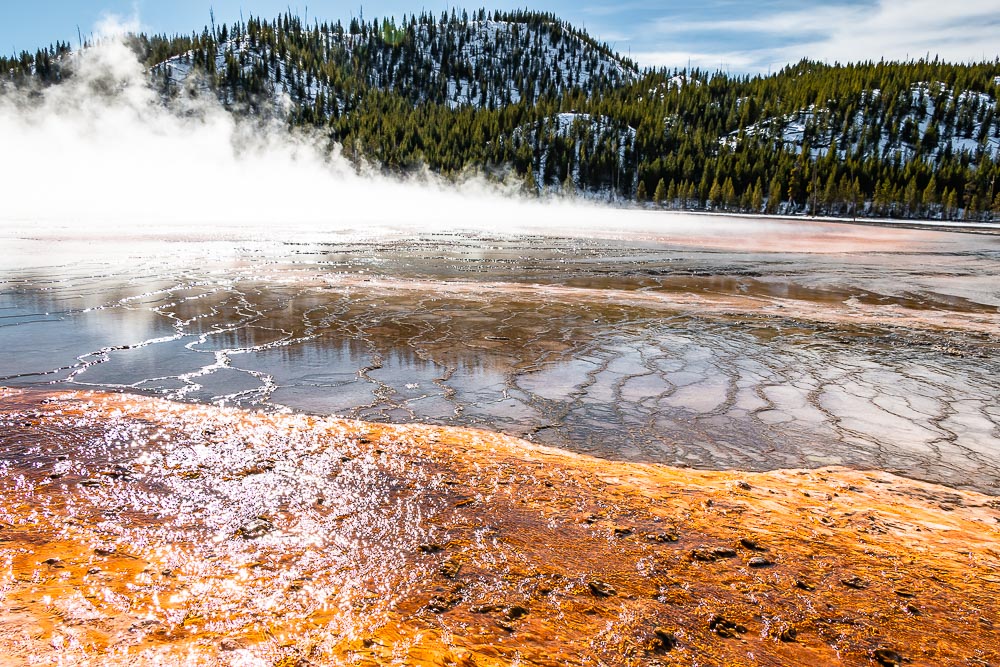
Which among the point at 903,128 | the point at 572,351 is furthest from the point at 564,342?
the point at 903,128

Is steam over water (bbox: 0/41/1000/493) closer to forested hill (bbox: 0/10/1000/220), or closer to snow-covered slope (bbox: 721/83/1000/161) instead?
forested hill (bbox: 0/10/1000/220)

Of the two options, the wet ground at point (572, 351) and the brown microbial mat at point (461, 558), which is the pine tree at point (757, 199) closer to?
the wet ground at point (572, 351)

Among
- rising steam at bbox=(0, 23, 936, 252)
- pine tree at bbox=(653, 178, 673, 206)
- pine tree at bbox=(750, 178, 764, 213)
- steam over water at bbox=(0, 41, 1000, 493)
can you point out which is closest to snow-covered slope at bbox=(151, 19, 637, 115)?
rising steam at bbox=(0, 23, 936, 252)

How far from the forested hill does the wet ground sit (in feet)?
250

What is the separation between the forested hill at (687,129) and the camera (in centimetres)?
8794

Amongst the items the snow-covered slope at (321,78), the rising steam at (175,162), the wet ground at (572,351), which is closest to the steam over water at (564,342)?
the wet ground at (572,351)

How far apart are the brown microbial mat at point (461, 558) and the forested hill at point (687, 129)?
3317 inches

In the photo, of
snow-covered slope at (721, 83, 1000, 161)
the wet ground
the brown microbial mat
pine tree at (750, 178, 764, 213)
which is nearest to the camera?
the brown microbial mat

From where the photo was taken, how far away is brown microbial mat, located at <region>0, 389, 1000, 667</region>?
230cm

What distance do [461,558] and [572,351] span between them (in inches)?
189

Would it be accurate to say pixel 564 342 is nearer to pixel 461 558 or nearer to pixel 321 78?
pixel 461 558

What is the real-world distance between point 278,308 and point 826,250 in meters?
21.5

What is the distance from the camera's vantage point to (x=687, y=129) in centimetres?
11962

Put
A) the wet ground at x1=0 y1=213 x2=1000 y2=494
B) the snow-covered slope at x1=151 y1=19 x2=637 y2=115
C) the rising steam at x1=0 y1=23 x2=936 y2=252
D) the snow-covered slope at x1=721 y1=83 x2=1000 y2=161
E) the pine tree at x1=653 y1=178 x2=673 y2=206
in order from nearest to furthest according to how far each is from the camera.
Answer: the wet ground at x1=0 y1=213 x2=1000 y2=494 < the rising steam at x1=0 y1=23 x2=936 y2=252 < the pine tree at x1=653 y1=178 x2=673 y2=206 < the snow-covered slope at x1=721 y1=83 x2=1000 y2=161 < the snow-covered slope at x1=151 y1=19 x2=637 y2=115
